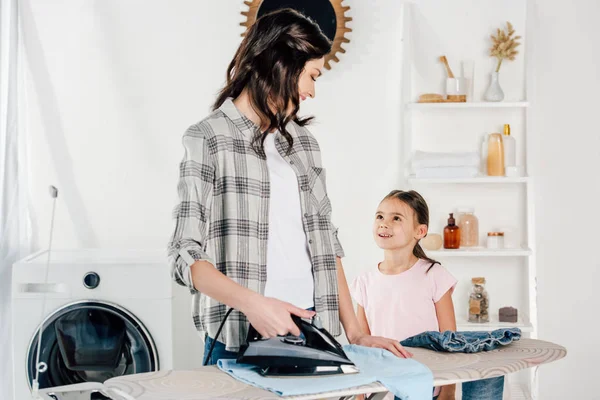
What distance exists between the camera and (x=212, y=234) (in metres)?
1.64

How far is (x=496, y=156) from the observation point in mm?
3297

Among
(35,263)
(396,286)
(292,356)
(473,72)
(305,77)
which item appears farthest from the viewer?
(473,72)

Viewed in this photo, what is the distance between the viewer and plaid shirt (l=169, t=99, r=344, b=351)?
1539mm

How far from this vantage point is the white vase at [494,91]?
10.8 ft

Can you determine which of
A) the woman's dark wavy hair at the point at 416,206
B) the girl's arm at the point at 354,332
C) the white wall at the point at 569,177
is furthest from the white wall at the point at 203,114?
the girl's arm at the point at 354,332

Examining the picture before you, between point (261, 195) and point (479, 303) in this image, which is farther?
point (479, 303)

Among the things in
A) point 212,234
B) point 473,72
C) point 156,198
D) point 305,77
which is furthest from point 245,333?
point 473,72

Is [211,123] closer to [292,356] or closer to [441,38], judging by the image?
[292,356]

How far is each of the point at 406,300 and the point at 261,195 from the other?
3.47 ft

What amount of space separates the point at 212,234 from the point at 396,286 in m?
1.10

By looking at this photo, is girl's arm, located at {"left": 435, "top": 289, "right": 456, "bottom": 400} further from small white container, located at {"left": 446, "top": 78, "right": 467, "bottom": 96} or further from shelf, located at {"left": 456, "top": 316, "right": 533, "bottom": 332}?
small white container, located at {"left": 446, "top": 78, "right": 467, "bottom": 96}

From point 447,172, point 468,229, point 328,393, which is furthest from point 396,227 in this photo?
point 328,393

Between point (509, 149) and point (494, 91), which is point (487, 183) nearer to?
point (509, 149)

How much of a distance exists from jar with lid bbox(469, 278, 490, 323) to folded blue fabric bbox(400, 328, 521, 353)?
151 centimetres
